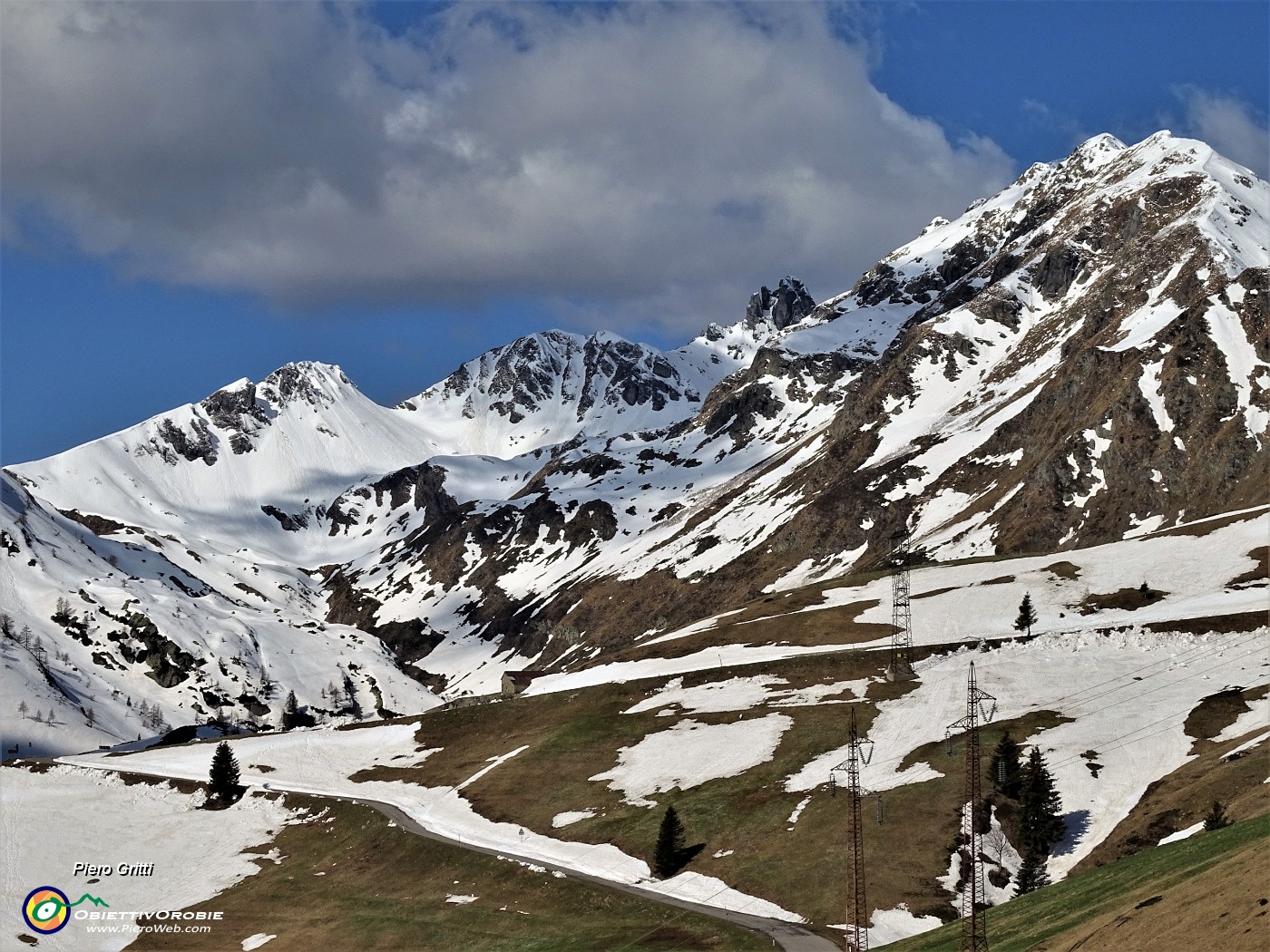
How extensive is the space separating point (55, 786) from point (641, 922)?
73493mm

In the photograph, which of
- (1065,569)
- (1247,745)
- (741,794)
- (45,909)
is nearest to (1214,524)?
(1065,569)

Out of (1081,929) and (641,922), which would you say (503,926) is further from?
(1081,929)

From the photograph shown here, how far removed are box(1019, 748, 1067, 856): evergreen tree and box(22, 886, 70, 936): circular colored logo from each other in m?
68.4

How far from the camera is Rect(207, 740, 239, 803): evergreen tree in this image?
118 meters

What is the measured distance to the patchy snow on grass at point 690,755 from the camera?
337 feet

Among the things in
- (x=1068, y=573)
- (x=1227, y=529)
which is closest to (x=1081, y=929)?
(x=1068, y=573)

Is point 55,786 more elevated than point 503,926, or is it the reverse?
point 55,786

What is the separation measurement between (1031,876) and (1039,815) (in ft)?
19.7

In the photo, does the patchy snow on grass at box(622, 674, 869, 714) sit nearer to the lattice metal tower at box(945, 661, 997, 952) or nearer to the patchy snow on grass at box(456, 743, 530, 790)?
the patchy snow on grass at box(456, 743, 530, 790)

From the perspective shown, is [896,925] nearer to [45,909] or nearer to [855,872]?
[855,872]

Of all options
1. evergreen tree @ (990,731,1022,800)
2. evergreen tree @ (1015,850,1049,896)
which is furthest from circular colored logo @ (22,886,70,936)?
evergreen tree @ (990,731,1022,800)

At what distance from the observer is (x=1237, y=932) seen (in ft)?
126

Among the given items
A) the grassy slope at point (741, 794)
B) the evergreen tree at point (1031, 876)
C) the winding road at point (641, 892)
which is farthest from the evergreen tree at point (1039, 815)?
the winding road at point (641, 892)

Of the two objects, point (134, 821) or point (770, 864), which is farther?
point (134, 821)
